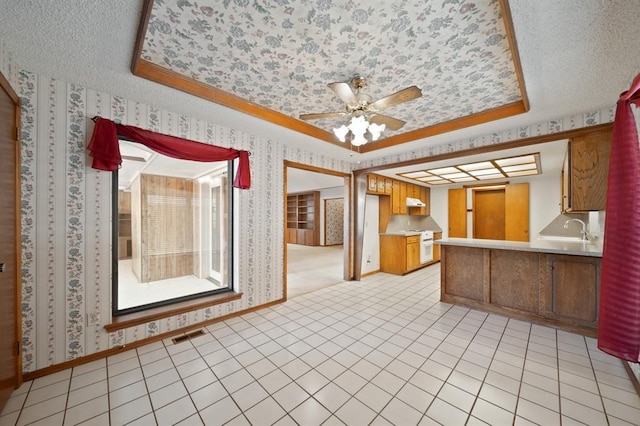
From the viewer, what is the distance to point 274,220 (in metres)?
3.52

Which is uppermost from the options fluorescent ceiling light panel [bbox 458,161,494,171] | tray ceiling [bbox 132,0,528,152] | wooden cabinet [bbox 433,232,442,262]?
tray ceiling [bbox 132,0,528,152]

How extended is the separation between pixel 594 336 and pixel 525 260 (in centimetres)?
91

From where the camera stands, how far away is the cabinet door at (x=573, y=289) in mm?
2533

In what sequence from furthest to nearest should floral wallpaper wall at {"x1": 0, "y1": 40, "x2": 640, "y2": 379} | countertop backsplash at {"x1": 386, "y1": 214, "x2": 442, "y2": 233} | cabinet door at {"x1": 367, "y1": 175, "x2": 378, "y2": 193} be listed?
countertop backsplash at {"x1": 386, "y1": 214, "x2": 442, "y2": 233} < cabinet door at {"x1": 367, "y1": 175, "x2": 378, "y2": 193} < floral wallpaper wall at {"x1": 0, "y1": 40, "x2": 640, "y2": 379}

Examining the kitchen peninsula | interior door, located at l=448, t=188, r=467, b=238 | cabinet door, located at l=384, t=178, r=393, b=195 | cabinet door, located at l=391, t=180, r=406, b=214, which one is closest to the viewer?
the kitchen peninsula

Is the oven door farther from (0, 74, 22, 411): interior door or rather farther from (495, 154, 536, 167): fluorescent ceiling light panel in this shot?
(0, 74, 22, 411): interior door

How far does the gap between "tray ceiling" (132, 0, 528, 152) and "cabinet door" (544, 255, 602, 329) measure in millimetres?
1795

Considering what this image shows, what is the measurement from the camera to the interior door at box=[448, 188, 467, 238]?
638 cm

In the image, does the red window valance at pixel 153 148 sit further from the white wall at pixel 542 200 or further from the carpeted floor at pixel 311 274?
the white wall at pixel 542 200

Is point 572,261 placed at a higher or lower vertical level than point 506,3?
lower

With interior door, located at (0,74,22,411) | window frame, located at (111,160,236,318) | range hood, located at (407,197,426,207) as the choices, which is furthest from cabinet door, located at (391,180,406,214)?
interior door, located at (0,74,22,411)

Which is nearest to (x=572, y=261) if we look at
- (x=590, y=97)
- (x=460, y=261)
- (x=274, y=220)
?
(x=460, y=261)

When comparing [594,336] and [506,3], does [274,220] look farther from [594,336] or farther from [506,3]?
[594,336]

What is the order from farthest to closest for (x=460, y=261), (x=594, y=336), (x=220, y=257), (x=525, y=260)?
(x=460, y=261)
(x=220, y=257)
(x=525, y=260)
(x=594, y=336)
